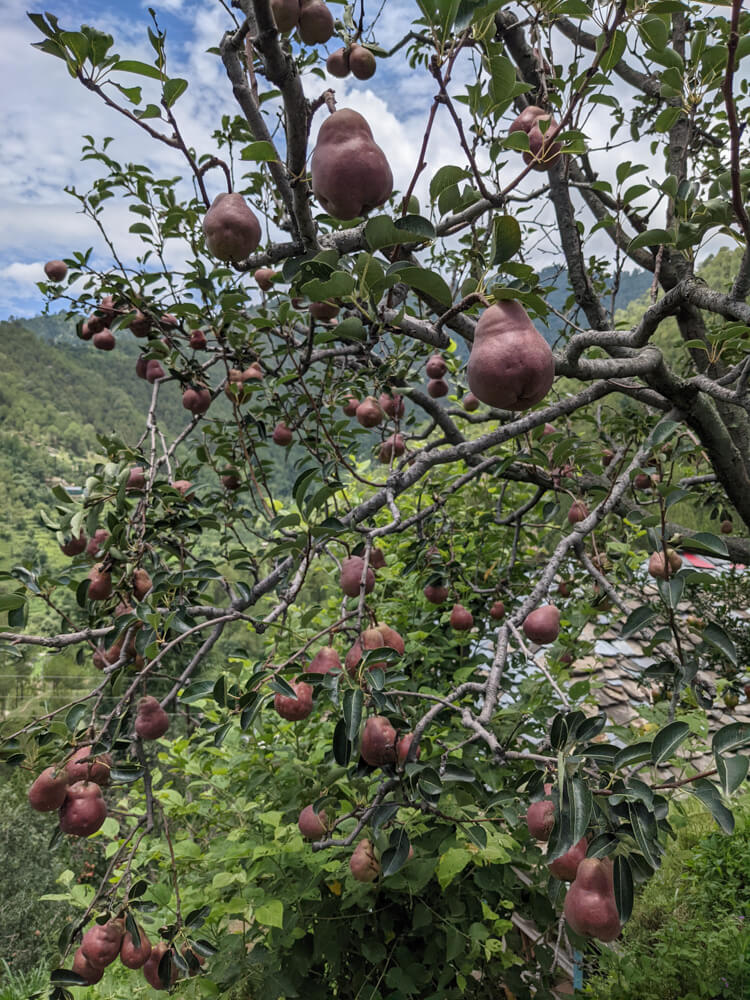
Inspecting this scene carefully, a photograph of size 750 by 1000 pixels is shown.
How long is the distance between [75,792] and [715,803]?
107cm

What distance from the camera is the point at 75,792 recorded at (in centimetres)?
107

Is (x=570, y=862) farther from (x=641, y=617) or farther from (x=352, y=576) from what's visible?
(x=352, y=576)

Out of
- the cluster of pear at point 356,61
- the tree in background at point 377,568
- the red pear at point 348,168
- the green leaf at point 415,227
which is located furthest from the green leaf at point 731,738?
the cluster of pear at point 356,61

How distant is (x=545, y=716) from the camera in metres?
1.84

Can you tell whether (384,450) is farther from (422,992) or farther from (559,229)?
(422,992)

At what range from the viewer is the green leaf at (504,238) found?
0.69 m

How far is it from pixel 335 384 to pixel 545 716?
145cm

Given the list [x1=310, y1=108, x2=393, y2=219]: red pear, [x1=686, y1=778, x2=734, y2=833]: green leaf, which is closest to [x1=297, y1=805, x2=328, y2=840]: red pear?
[x1=686, y1=778, x2=734, y2=833]: green leaf

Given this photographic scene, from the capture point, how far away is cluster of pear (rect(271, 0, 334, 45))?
2.79ft

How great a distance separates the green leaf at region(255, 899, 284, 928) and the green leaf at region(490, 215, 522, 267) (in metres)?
1.46

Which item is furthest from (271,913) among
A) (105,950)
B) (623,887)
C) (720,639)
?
(720,639)

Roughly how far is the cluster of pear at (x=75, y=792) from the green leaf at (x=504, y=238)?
1109 millimetres

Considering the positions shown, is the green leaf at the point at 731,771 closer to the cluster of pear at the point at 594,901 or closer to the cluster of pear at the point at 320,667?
the cluster of pear at the point at 594,901

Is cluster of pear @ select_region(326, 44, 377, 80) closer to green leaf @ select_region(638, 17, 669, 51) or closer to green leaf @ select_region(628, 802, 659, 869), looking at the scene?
green leaf @ select_region(638, 17, 669, 51)
